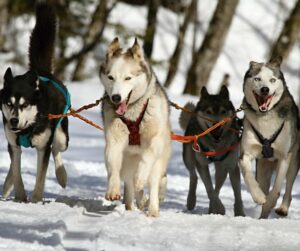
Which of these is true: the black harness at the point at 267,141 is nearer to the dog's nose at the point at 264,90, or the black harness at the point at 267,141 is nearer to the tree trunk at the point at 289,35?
the dog's nose at the point at 264,90

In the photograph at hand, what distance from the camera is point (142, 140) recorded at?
5195mm

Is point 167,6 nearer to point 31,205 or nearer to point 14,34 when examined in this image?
point 14,34

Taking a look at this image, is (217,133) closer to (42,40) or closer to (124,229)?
A: (42,40)

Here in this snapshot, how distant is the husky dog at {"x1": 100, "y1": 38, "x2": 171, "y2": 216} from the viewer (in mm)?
5062

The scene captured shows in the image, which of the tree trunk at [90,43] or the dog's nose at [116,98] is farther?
the tree trunk at [90,43]

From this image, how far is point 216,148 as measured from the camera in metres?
6.26

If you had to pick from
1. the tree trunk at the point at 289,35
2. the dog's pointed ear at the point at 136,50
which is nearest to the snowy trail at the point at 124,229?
the dog's pointed ear at the point at 136,50

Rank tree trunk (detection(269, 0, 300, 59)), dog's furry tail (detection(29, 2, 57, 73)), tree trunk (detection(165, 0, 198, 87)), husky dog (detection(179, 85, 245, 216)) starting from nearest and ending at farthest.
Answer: husky dog (detection(179, 85, 245, 216))
dog's furry tail (detection(29, 2, 57, 73))
tree trunk (detection(269, 0, 300, 59))
tree trunk (detection(165, 0, 198, 87))

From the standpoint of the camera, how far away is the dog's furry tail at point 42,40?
636 cm

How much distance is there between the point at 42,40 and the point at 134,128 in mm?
1634

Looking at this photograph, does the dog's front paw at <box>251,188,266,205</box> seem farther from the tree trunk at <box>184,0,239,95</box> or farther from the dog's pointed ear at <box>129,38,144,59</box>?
the tree trunk at <box>184,0,239,95</box>

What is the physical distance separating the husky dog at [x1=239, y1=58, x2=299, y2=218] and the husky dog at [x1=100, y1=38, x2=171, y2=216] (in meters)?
0.78

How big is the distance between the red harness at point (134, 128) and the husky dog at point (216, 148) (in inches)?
44.7

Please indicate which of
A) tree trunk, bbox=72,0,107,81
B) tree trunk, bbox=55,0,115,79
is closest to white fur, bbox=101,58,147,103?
tree trunk, bbox=55,0,115,79
